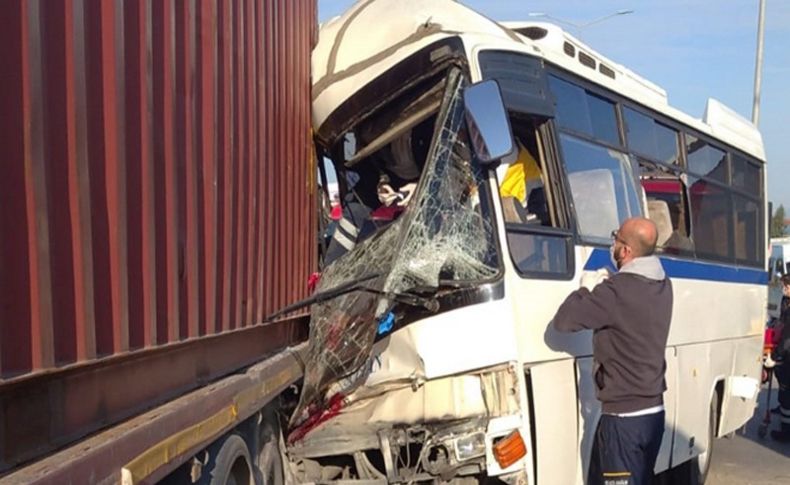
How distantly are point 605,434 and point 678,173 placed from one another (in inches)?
123

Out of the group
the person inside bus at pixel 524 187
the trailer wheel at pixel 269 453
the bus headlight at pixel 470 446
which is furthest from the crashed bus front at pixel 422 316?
the person inside bus at pixel 524 187

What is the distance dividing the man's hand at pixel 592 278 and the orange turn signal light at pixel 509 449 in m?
1.24

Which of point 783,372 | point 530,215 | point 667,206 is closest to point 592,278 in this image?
point 530,215

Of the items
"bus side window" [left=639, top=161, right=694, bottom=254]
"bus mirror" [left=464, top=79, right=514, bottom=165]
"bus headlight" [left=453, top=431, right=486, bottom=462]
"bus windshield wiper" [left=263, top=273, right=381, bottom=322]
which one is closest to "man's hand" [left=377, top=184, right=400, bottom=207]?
"bus windshield wiper" [left=263, top=273, right=381, bottom=322]

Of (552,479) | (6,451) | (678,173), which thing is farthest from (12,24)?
(678,173)

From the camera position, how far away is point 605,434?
558 cm

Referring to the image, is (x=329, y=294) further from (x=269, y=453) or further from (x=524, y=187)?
(x=524, y=187)

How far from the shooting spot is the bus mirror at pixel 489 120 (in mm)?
4828

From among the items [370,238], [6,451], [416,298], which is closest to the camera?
[6,451]

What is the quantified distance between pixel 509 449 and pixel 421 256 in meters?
1.05

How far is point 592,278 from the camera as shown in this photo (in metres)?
5.91

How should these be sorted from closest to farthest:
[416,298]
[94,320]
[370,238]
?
[94,320] < [416,298] < [370,238]

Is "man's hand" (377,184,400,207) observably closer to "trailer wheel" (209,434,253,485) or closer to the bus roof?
the bus roof

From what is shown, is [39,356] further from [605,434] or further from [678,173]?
[678,173]
